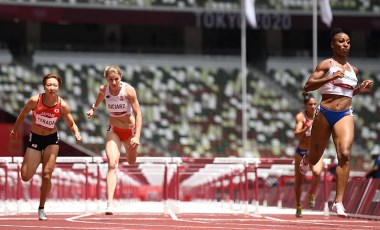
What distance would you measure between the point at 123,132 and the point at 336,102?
3420mm

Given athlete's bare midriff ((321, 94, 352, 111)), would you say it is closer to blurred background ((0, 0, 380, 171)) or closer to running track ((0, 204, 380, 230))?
running track ((0, 204, 380, 230))

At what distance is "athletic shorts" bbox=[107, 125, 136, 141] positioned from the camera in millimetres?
14227

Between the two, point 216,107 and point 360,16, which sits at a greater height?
point 360,16

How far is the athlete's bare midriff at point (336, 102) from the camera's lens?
39.2ft

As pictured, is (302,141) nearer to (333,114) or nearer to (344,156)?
(333,114)

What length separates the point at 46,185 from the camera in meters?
13.8

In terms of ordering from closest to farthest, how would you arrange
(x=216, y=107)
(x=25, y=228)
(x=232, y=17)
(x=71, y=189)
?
1. (x=25, y=228)
2. (x=71, y=189)
3. (x=216, y=107)
4. (x=232, y=17)

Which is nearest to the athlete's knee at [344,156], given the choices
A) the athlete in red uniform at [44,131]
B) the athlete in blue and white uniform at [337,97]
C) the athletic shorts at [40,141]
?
the athlete in blue and white uniform at [337,97]

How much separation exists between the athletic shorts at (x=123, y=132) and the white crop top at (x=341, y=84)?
3228mm

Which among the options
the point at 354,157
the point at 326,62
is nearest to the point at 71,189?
the point at 354,157

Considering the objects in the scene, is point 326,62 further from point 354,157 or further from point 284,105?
point 284,105

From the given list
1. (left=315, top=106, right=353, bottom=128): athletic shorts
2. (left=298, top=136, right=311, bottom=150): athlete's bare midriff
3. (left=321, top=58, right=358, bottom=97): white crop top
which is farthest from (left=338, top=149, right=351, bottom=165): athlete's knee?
(left=298, top=136, right=311, bottom=150): athlete's bare midriff

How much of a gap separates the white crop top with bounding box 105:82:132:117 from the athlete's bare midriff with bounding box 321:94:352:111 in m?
3.02

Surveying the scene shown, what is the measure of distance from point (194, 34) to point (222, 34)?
1.80 metres
